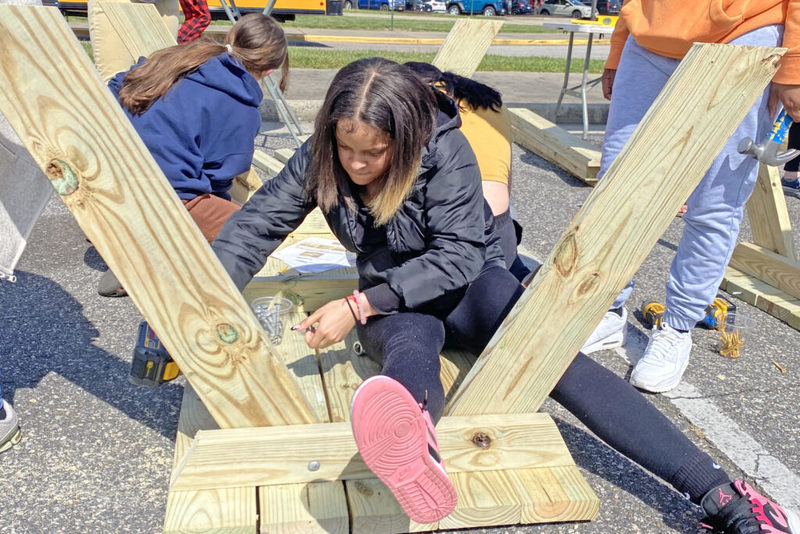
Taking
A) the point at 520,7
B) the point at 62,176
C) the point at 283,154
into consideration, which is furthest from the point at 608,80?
the point at 520,7

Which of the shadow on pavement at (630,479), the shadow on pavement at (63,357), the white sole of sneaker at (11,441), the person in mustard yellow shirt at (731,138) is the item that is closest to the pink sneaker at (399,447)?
the shadow on pavement at (630,479)

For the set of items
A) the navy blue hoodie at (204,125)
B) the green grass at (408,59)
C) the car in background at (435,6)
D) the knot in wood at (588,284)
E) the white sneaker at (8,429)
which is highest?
the knot in wood at (588,284)

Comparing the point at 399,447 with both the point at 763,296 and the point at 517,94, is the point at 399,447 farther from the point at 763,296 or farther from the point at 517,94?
the point at 517,94

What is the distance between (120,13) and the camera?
374 cm

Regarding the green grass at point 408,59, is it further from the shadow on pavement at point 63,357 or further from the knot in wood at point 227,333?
the knot in wood at point 227,333

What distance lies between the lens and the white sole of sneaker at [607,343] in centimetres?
292

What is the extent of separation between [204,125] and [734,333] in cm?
231

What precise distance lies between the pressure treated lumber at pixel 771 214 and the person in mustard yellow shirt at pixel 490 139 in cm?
153

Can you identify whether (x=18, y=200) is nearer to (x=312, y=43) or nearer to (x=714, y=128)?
(x=714, y=128)

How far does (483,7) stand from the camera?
115ft

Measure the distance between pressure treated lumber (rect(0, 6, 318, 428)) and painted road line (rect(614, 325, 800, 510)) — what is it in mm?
1340

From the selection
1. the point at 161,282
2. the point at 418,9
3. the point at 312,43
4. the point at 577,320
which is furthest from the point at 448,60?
the point at 418,9

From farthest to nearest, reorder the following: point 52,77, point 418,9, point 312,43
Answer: point 418,9, point 312,43, point 52,77

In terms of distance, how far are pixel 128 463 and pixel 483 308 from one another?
1119 mm
